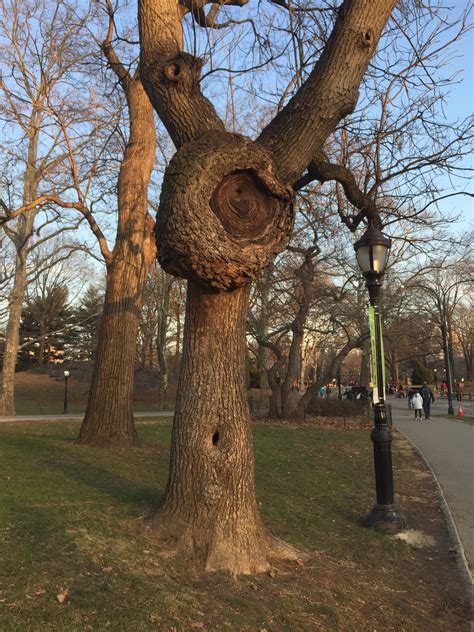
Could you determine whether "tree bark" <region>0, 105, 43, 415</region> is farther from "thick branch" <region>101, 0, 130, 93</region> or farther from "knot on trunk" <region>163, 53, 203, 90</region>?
"knot on trunk" <region>163, 53, 203, 90</region>

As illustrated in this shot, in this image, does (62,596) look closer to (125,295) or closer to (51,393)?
(125,295)

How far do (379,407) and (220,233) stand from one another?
367cm

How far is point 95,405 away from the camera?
10539mm

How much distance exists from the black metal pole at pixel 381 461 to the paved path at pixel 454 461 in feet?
2.66

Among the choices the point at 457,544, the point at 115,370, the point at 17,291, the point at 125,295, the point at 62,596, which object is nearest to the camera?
the point at 62,596

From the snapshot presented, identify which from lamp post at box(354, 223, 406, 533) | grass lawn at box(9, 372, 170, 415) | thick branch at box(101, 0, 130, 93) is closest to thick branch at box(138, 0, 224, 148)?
lamp post at box(354, 223, 406, 533)

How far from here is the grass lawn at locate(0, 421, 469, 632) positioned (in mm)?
3393

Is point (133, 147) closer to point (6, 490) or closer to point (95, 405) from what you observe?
point (95, 405)

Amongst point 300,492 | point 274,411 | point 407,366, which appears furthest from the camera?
point 407,366

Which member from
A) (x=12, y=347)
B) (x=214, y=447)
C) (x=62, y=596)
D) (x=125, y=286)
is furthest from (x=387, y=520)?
(x=12, y=347)

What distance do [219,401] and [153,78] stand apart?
305cm

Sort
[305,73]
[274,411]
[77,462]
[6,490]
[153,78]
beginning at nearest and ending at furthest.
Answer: [153,78]
[6,490]
[305,73]
[77,462]
[274,411]

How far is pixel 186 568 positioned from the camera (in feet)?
13.7

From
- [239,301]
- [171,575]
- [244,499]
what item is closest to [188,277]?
[239,301]
